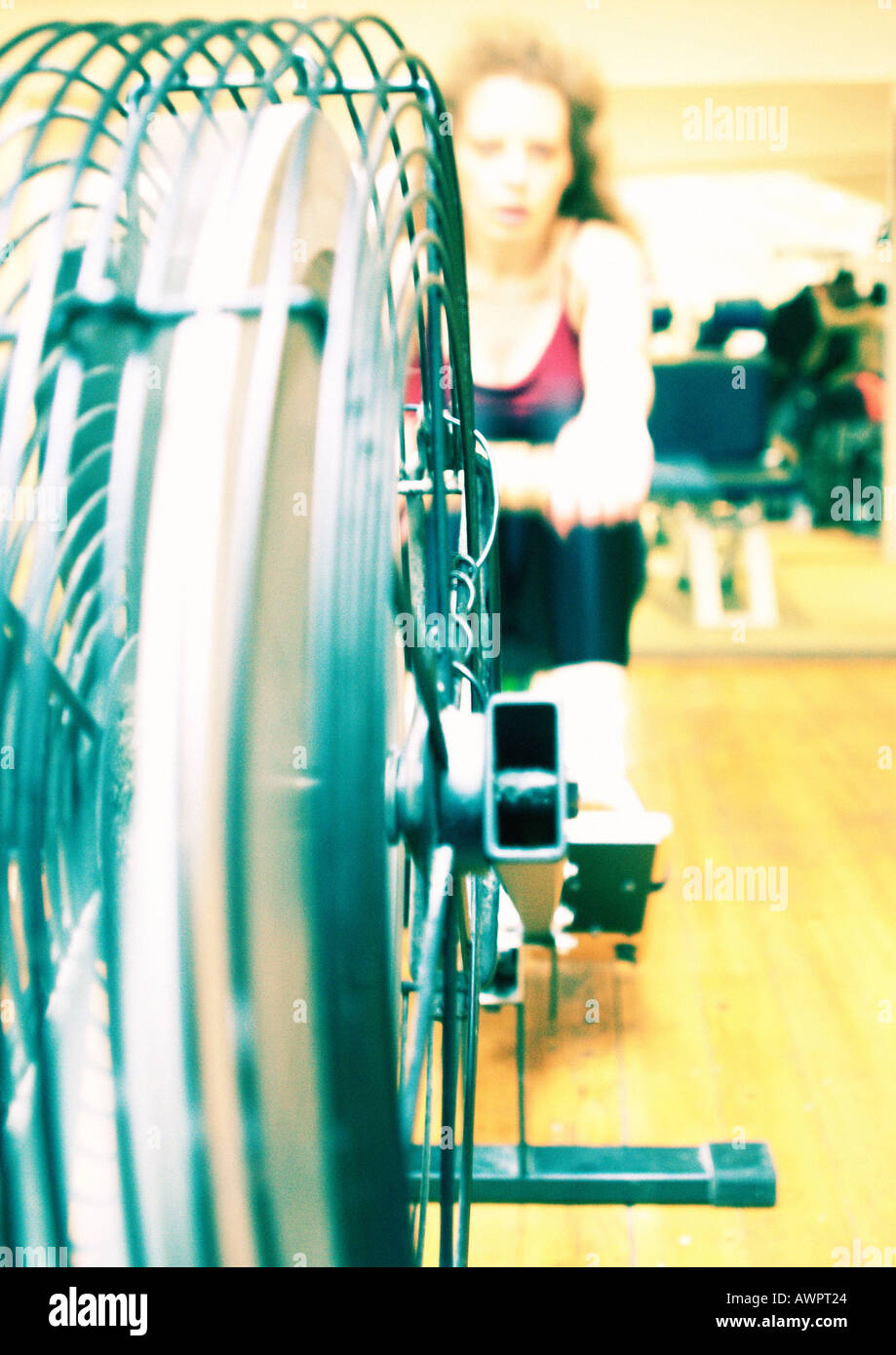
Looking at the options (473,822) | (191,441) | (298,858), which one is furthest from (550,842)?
(191,441)

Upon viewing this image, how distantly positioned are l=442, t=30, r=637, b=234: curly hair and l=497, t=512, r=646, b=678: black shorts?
0.48 meters

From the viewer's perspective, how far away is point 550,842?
58 cm

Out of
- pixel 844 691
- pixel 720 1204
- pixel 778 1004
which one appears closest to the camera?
pixel 720 1204

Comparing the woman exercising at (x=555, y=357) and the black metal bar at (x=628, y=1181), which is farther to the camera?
the woman exercising at (x=555, y=357)

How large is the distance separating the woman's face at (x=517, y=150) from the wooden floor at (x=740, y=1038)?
3.53 ft

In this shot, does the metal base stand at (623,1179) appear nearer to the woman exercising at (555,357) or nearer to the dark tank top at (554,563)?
the woman exercising at (555,357)

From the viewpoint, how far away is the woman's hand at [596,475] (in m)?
1.14

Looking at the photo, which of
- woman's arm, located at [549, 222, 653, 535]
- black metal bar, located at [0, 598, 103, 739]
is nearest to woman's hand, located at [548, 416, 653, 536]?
woman's arm, located at [549, 222, 653, 535]

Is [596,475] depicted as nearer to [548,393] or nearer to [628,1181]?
[548,393]

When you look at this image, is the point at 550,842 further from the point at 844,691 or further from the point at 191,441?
the point at 844,691

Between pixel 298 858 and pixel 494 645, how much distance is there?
43 cm

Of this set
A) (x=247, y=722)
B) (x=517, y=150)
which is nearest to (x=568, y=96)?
(x=517, y=150)

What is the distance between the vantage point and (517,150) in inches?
64.2

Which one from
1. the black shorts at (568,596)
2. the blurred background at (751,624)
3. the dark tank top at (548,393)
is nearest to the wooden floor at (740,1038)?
the blurred background at (751,624)
